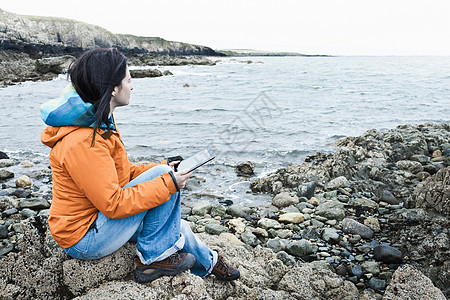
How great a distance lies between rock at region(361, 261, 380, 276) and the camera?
414cm

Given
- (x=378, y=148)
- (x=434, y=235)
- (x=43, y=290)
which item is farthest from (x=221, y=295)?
(x=378, y=148)

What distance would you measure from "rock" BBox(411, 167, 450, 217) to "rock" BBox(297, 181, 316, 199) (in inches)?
74.7

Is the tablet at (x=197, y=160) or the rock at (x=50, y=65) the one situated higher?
the tablet at (x=197, y=160)

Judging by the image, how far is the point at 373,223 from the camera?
17.8ft

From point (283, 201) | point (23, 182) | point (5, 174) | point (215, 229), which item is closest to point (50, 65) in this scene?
point (5, 174)

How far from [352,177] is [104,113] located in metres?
6.70

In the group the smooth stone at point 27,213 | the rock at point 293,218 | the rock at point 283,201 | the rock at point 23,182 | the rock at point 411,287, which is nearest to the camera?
the rock at point 411,287

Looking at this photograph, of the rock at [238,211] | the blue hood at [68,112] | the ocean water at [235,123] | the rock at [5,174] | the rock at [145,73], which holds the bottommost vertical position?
the rock at [145,73]

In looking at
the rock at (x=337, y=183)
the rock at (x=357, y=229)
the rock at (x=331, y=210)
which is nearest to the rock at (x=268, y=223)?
the rock at (x=331, y=210)

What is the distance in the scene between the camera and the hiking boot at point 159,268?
2.82 m

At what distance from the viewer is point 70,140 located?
229cm

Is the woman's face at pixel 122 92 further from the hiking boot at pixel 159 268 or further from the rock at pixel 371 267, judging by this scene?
the rock at pixel 371 267

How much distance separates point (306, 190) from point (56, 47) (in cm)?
7895

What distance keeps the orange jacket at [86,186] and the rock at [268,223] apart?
11.2 feet
